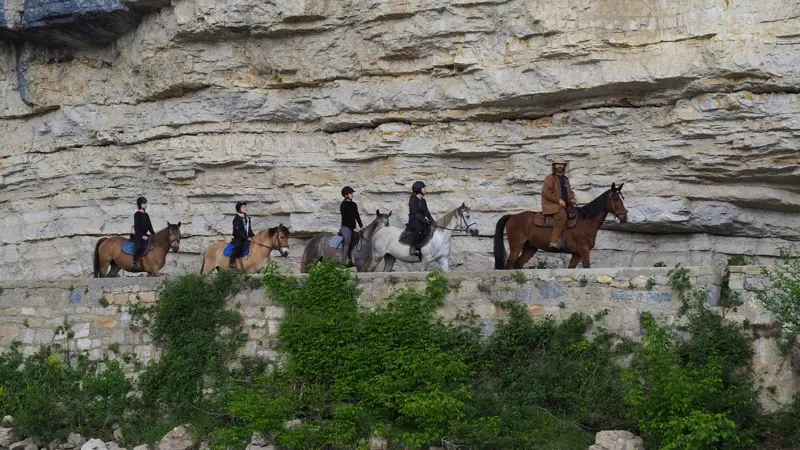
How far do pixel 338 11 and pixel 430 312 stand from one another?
755 centimetres

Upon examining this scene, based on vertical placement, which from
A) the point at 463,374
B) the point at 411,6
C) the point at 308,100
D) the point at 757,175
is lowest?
the point at 463,374

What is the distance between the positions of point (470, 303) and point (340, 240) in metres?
3.43

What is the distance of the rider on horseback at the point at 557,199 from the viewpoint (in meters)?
18.0

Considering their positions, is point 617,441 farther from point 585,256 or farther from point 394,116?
point 394,116

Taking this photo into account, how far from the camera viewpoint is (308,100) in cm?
2242

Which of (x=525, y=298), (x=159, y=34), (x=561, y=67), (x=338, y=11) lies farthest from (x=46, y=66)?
(x=525, y=298)

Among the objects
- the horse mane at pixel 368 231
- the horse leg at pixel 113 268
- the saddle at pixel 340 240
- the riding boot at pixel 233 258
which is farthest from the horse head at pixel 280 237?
the horse leg at pixel 113 268

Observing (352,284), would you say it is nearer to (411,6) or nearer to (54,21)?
(411,6)

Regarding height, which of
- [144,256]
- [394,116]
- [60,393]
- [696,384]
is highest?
[394,116]

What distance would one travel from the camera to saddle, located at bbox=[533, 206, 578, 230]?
18.0 m

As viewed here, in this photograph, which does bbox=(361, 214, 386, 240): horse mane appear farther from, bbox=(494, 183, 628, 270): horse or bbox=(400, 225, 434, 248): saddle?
bbox=(494, 183, 628, 270): horse

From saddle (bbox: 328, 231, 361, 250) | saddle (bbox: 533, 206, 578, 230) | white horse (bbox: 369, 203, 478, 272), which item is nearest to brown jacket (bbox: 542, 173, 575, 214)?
saddle (bbox: 533, 206, 578, 230)

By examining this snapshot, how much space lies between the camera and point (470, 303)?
1617 centimetres

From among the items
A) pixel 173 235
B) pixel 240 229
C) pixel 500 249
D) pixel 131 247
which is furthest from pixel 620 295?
pixel 131 247
